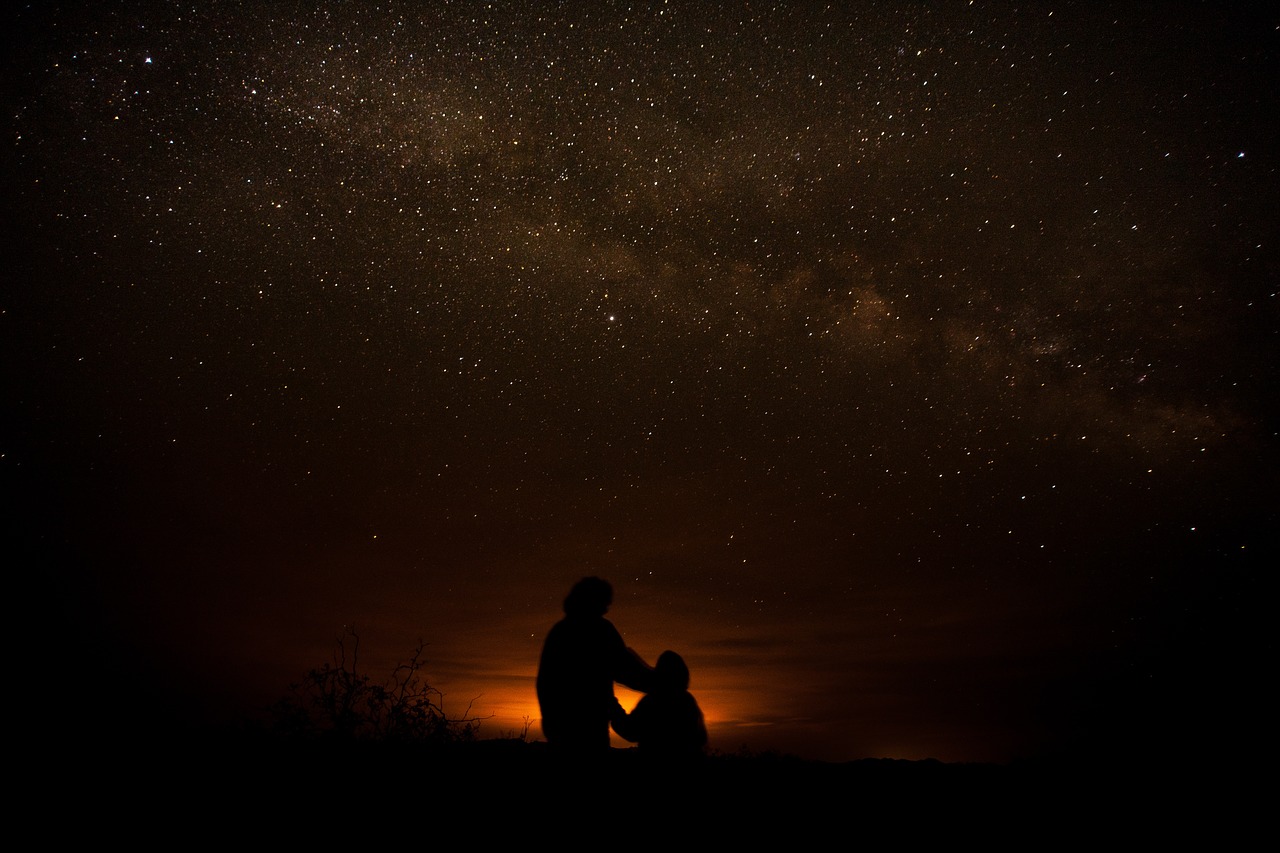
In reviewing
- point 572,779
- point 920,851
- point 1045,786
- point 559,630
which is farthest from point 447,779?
point 1045,786

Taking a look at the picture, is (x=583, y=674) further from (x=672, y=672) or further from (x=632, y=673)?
(x=672, y=672)

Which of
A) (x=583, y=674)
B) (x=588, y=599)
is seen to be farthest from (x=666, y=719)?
(x=588, y=599)

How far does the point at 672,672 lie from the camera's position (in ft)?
12.5

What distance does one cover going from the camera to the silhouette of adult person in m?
3.70

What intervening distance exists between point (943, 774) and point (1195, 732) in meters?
3.18

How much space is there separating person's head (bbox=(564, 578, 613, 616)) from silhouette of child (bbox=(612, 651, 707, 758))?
414 millimetres

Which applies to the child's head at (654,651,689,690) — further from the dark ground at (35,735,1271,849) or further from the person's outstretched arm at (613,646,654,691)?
the dark ground at (35,735,1271,849)

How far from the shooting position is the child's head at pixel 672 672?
379 centimetres

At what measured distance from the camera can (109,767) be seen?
3514 millimetres

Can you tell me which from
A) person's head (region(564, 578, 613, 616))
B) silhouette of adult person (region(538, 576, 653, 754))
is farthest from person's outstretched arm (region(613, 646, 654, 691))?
person's head (region(564, 578, 613, 616))

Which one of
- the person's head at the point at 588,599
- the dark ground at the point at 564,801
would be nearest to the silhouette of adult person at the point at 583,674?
the person's head at the point at 588,599

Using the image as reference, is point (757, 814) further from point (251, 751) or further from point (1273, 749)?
point (1273, 749)

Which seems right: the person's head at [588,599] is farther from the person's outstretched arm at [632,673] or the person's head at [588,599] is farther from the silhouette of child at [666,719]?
the silhouette of child at [666,719]

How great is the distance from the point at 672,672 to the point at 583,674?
1.52 feet
